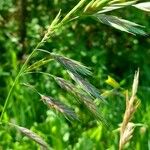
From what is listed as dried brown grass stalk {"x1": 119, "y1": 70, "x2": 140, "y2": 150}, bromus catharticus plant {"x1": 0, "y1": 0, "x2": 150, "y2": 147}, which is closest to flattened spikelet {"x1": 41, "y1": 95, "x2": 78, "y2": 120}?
bromus catharticus plant {"x1": 0, "y1": 0, "x2": 150, "y2": 147}

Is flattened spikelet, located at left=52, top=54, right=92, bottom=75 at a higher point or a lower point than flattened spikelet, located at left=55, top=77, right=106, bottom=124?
higher

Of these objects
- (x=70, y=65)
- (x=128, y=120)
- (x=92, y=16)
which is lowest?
(x=128, y=120)

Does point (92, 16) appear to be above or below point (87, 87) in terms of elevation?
above

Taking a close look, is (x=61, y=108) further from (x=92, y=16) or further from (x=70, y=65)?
(x=92, y=16)

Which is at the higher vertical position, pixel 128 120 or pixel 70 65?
pixel 70 65

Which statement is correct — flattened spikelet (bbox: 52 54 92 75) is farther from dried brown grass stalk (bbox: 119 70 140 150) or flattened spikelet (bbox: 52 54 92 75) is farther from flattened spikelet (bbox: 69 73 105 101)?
dried brown grass stalk (bbox: 119 70 140 150)

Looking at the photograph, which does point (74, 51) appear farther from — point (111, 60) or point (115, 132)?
point (115, 132)

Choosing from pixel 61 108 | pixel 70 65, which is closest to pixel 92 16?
pixel 70 65

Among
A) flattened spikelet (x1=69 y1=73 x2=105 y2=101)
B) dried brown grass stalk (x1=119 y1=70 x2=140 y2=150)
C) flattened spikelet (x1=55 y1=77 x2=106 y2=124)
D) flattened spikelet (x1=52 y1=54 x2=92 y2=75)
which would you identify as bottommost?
dried brown grass stalk (x1=119 y1=70 x2=140 y2=150)

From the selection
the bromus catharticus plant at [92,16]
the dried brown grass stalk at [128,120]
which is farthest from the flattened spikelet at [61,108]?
the dried brown grass stalk at [128,120]

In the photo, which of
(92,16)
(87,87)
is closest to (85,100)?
(87,87)

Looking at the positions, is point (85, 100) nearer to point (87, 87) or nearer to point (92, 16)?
point (87, 87)

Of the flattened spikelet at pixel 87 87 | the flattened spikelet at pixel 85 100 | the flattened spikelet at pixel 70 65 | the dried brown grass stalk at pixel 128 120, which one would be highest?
the flattened spikelet at pixel 70 65

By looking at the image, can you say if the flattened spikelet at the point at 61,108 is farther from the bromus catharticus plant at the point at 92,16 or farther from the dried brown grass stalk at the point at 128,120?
the dried brown grass stalk at the point at 128,120
